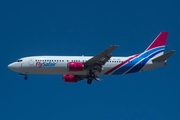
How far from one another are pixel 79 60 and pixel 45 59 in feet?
18.7

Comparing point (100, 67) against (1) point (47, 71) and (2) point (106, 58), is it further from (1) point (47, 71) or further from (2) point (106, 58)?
(1) point (47, 71)

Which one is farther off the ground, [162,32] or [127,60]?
[162,32]

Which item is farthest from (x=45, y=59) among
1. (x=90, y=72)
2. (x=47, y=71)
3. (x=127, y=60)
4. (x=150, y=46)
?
(x=150, y=46)

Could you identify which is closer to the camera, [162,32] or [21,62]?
[21,62]

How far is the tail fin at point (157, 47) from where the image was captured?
8450cm

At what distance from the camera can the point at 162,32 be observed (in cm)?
8669

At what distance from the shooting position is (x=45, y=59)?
78.1m

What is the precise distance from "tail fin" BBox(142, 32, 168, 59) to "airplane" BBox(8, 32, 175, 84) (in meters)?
0.17

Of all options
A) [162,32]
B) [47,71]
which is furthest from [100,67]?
[162,32]

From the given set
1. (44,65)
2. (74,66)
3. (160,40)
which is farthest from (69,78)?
(160,40)

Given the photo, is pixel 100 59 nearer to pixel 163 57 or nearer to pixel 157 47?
pixel 163 57

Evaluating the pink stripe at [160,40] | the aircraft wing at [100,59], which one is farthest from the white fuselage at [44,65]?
the pink stripe at [160,40]

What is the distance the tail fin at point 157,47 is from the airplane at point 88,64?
17 centimetres

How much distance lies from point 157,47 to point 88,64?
579 inches
